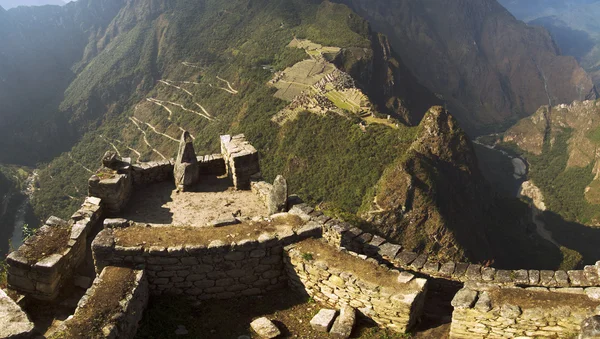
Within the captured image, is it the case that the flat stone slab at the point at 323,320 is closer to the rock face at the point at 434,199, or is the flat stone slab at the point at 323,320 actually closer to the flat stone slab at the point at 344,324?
the flat stone slab at the point at 344,324

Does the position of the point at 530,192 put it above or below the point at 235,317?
below

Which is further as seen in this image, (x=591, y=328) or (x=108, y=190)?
(x=108, y=190)

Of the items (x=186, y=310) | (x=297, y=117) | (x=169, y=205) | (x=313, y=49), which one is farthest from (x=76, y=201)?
(x=186, y=310)

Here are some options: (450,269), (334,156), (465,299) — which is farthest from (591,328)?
(334,156)

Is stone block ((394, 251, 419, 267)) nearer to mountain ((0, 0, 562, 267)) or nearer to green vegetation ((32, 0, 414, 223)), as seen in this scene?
mountain ((0, 0, 562, 267))

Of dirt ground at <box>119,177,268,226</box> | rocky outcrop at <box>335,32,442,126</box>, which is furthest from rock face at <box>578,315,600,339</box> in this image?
rocky outcrop at <box>335,32,442,126</box>

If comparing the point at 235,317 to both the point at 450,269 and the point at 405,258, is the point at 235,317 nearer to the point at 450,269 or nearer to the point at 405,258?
the point at 405,258

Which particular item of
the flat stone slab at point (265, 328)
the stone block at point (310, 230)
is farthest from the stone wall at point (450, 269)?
the flat stone slab at point (265, 328)
